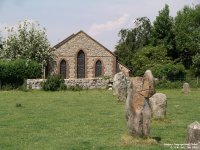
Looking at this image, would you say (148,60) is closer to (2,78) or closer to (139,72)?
(139,72)

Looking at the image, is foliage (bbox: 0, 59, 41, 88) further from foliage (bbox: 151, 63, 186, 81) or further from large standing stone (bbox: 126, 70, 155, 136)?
large standing stone (bbox: 126, 70, 155, 136)

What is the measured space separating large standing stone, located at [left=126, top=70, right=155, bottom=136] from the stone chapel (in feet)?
167

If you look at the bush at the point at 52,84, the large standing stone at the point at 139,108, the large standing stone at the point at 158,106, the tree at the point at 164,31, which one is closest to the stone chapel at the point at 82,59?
the tree at the point at 164,31

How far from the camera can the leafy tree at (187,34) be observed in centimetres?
7481

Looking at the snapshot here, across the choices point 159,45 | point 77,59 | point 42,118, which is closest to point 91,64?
point 77,59

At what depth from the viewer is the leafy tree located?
74.8m

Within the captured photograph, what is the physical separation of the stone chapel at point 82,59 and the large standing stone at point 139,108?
2006 inches

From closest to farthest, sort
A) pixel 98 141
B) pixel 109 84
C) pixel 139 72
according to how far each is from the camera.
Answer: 1. pixel 98 141
2. pixel 109 84
3. pixel 139 72

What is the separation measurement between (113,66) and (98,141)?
52550 mm

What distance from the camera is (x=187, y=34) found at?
76000 mm

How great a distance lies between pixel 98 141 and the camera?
1495 centimetres

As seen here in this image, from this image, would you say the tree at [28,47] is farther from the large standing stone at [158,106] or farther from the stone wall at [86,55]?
the large standing stone at [158,106]

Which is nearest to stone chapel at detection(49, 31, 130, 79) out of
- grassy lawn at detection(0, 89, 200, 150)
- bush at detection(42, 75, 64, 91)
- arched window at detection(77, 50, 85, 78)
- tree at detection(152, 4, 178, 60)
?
arched window at detection(77, 50, 85, 78)

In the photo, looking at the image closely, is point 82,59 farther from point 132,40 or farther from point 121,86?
point 121,86
